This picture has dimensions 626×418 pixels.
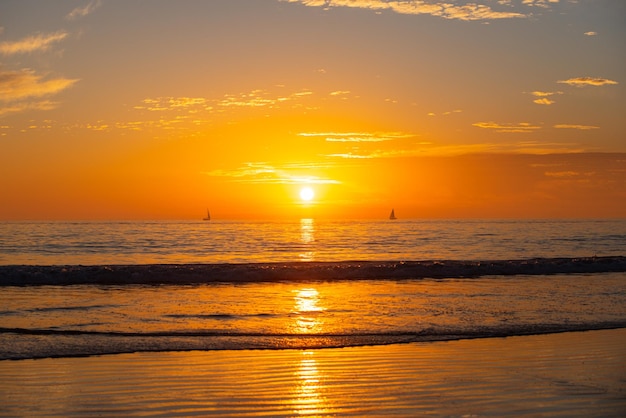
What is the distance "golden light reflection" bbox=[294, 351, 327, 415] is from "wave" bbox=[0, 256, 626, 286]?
71.2 feet

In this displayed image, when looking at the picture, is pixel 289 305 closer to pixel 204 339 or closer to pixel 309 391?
pixel 204 339

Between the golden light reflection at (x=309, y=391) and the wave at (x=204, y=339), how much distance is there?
7.45 ft

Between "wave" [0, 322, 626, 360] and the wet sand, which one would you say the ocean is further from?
the wet sand

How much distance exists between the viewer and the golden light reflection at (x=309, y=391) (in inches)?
333

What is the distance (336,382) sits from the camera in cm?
1002

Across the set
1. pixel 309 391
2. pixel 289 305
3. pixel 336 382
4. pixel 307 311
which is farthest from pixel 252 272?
pixel 309 391

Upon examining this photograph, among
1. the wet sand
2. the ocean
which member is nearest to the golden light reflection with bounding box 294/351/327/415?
the wet sand

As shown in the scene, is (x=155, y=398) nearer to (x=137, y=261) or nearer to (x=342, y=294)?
(x=342, y=294)

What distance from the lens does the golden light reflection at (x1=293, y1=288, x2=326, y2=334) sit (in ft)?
52.5

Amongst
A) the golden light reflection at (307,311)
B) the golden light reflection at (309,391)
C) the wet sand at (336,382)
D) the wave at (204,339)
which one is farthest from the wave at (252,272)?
the golden light reflection at (309,391)

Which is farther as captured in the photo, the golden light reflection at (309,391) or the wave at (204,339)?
the wave at (204,339)

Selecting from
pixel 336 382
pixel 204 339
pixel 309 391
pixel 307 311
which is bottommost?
pixel 307 311

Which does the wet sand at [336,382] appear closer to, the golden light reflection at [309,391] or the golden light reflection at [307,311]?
the golden light reflection at [309,391]

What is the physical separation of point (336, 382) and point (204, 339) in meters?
5.29
